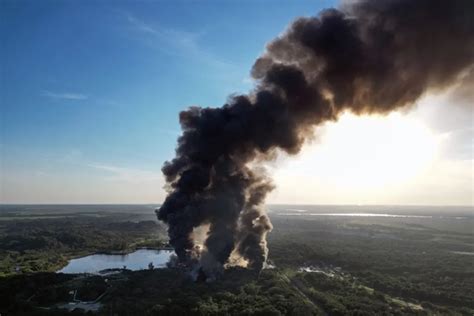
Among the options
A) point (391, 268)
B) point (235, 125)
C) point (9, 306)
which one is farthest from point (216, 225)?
point (391, 268)

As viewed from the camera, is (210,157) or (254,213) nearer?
(210,157)

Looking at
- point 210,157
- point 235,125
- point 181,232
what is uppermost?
point 235,125

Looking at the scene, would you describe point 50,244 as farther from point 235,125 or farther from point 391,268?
point 391,268

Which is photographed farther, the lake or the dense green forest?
the lake

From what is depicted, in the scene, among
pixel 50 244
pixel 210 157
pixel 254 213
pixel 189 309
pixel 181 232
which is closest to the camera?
pixel 189 309

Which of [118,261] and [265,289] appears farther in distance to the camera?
[118,261]

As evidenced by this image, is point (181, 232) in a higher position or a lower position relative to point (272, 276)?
higher

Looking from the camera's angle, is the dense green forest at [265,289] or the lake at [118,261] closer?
the dense green forest at [265,289]

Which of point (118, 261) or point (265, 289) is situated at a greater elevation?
point (265, 289)
